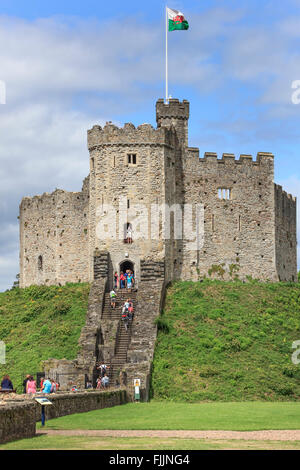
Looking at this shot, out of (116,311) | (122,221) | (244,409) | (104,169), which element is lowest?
(244,409)

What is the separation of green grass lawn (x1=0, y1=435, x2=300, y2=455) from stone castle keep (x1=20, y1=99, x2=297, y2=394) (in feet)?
78.0

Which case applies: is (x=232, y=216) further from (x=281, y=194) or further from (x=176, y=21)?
(x=176, y=21)

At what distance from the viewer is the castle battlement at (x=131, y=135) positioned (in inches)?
2200

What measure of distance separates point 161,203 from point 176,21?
1244cm

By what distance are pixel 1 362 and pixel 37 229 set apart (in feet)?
52.4

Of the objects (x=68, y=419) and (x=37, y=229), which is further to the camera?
(x=37, y=229)

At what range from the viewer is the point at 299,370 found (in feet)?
153

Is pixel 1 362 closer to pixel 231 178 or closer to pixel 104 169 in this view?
pixel 104 169

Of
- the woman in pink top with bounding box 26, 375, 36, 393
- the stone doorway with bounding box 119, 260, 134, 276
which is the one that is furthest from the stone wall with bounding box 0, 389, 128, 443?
the stone doorway with bounding box 119, 260, 134, 276

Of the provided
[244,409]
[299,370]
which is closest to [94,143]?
[299,370]

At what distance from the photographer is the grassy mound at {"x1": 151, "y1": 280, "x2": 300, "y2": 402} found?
146 ft

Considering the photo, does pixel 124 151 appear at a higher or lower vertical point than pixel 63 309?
higher

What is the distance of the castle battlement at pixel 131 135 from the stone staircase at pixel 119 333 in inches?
376

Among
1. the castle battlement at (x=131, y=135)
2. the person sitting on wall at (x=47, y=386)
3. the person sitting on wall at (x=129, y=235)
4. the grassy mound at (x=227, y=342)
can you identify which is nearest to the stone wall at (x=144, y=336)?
the grassy mound at (x=227, y=342)
